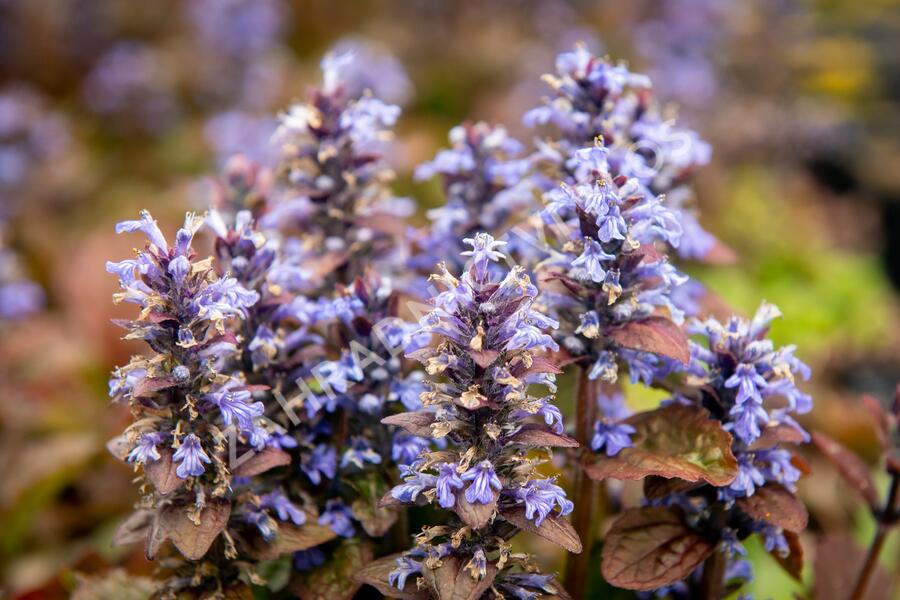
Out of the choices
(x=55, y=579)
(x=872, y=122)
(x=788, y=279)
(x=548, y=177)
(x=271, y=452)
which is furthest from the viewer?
(x=872, y=122)

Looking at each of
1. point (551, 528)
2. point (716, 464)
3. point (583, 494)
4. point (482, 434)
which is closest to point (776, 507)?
point (716, 464)

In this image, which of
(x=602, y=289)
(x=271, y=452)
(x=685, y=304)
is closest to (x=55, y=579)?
(x=271, y=452)

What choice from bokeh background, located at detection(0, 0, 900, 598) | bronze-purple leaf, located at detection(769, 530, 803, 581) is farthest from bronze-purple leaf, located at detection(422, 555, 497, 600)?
bokeh background, located at detection(0, 0, 900, 598)

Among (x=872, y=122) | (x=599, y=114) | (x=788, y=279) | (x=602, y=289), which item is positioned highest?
(x=872, y=122)

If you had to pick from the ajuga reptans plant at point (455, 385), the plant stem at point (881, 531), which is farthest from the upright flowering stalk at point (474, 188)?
the plant stem at point (881, 531)

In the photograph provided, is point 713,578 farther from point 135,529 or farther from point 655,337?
point 135,529

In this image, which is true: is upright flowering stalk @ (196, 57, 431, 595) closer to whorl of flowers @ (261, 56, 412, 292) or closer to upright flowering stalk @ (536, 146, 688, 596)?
whorl of flowers @ (261, 56, 412, 292)

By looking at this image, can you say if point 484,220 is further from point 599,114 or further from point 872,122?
point 872,122
